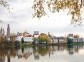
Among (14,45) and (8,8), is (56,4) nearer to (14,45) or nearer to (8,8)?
(8,8)

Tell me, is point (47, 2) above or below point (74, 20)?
above

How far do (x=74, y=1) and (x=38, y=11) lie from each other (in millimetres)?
1243

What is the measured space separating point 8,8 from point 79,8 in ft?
7.80

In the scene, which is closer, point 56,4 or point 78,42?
point 56,4

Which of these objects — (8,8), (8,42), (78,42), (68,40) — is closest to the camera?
(8,8)

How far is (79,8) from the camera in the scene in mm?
9758

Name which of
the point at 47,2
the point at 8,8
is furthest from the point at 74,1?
the point at 8,8

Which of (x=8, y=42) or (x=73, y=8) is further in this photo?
(x=8, y=42)

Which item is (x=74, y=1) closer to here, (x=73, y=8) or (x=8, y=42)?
(x=73, y=8)

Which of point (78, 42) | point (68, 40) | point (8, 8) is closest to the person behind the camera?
point (8, 8)

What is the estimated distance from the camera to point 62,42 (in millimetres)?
182250

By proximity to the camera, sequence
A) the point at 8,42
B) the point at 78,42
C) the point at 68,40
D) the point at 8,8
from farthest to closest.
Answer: the point at 78,42
the point at 68,40
the point at 8,42
the point at 8,8

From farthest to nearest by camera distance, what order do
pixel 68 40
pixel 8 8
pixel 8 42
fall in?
1. pixel 68 40
2. pixel 8 42
3. pixel 8 8

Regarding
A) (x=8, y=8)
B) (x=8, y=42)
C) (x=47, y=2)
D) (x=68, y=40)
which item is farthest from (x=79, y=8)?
(x=68, y=40)
